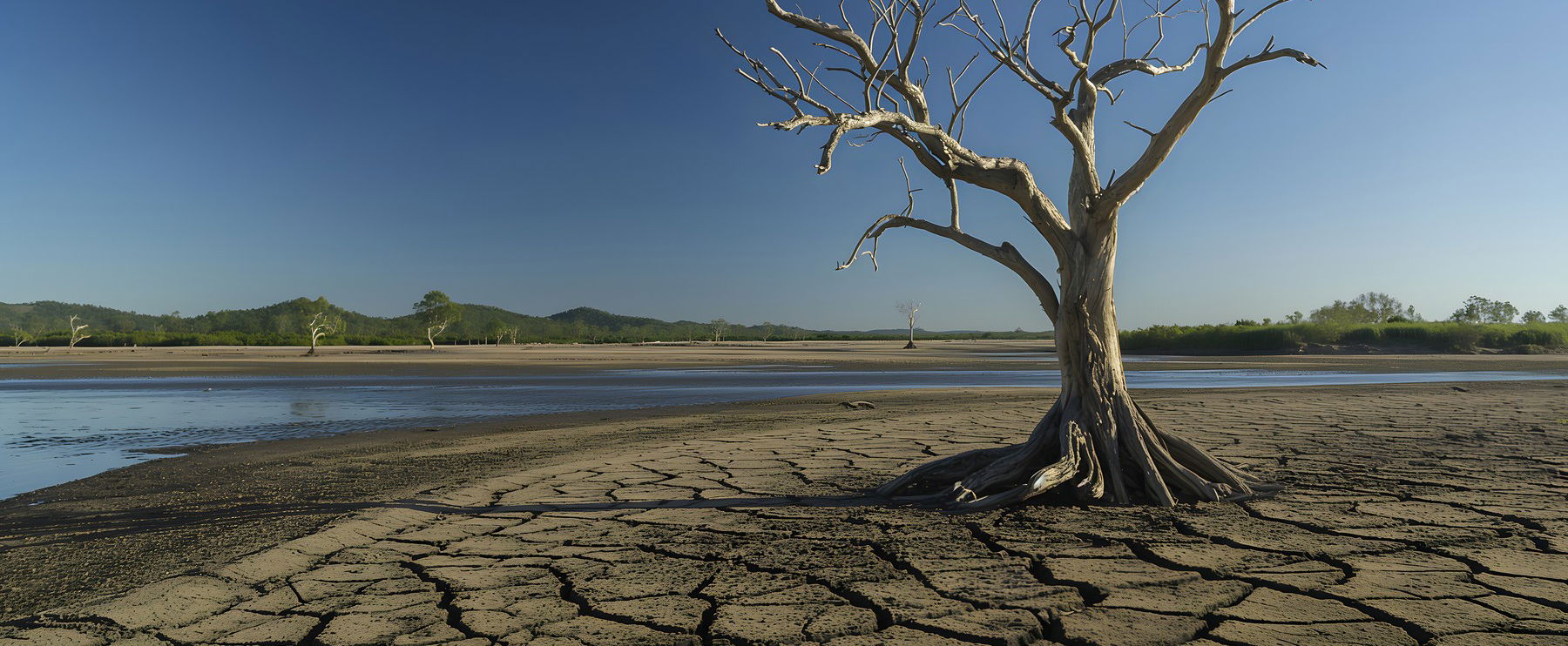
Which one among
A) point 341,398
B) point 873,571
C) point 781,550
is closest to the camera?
point 873,571

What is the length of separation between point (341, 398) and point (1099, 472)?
50.2ft

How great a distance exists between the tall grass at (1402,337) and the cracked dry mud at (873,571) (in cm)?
3938

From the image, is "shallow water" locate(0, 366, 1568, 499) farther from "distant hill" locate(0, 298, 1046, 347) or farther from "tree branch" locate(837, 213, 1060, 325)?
"distant hill" locate(0, 298, 1046, 347)

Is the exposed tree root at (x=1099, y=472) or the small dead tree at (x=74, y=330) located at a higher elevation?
the small dead tree at (x=74, y=330)

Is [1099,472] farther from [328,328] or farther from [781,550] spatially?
[328,328]

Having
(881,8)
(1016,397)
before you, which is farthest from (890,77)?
(1016,397)

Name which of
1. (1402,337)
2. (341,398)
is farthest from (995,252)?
(1402,337)

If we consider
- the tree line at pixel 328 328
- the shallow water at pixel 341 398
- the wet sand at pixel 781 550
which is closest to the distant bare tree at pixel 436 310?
the tree line at pixel 328 328

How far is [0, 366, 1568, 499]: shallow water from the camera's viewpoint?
912 centimetres

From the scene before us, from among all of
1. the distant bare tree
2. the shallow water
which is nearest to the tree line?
the distant bare tree

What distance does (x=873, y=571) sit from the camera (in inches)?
140

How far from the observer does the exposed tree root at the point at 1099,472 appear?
4762 millimetres

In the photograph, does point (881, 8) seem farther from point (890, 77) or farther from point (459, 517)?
point (459, 517)

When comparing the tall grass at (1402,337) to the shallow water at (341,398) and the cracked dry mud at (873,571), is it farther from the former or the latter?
the cracked dry mud at (873,571)
